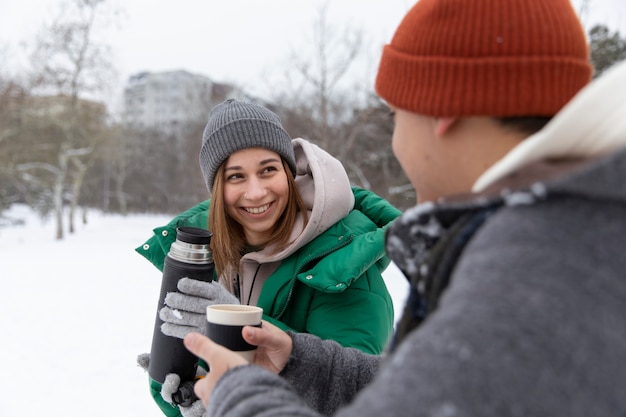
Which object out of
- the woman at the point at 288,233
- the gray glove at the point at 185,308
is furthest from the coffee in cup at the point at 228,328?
the woman at the point at 288,233

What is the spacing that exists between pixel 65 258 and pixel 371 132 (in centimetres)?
1029

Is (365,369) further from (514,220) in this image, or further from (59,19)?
(59,19)

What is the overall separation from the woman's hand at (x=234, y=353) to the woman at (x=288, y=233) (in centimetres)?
33

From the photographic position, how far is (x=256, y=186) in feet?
7.14

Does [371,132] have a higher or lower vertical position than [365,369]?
lower

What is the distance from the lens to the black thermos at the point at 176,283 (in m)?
1.55

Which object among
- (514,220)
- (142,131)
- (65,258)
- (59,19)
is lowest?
(142,131)

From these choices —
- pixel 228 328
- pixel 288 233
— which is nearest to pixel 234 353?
pixel 228 328

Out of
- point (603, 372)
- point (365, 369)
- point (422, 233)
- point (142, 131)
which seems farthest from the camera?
point (142, 131)

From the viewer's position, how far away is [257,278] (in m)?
2.15

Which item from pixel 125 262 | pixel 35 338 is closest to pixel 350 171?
pixel 125 262

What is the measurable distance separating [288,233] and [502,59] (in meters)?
1.40

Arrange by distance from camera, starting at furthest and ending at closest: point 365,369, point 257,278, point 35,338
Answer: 1. point 35,338
2. point 257,278
3. point 365,369

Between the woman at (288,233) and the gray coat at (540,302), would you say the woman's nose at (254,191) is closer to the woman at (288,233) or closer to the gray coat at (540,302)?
the woman at (288,233)
